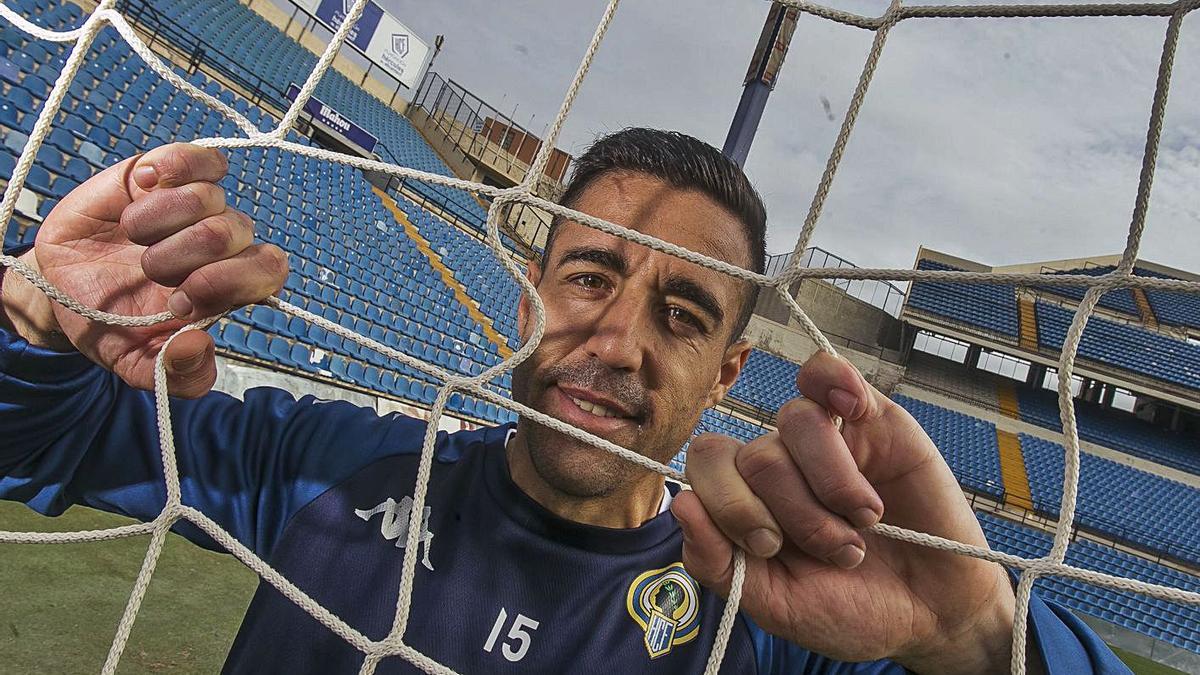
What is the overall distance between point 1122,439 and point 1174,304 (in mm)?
3082

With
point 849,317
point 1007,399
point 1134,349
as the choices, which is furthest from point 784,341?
point 1134,349

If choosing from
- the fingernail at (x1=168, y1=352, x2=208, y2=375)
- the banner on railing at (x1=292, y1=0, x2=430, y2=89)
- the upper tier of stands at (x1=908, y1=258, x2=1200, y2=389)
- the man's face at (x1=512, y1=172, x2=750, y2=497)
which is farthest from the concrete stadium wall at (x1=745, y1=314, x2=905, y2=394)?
the fingernail at (x1=168, y1=352, x2=208, y2=375)

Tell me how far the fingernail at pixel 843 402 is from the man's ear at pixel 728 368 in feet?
1.68

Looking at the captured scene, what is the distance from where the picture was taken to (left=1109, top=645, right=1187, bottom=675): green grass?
6.47 meters

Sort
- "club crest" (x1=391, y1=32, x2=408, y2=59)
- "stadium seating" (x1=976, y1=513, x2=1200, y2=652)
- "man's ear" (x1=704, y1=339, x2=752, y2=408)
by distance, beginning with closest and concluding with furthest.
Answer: "man's ear" (x1=704, y1=339, x2=752, y2=408) → "stadium seating" (x1=976, y1=513, x2=1200, y2=652) → "club crest" (x1=391, y1=32, x2=408, y2=59)

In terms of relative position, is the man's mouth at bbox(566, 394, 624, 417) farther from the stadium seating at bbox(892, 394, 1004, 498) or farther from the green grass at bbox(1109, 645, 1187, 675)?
the stadium seating at bbox(892, 394, 1004, 498)

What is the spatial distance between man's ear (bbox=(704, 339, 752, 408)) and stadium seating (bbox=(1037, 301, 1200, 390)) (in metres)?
12.0

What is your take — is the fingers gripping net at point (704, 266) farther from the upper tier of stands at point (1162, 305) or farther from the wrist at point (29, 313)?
the upper tier of stands at point (1162, 305)

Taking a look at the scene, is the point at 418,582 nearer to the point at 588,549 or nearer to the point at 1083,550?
the point at 588,549

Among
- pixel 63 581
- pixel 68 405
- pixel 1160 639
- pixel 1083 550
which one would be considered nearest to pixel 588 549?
pixel 68 405

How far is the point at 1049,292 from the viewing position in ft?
42.9

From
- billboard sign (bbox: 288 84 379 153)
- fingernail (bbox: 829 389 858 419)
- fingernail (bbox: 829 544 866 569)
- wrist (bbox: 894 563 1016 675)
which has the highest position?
billboard sign (bbox: 288 84 379 153)

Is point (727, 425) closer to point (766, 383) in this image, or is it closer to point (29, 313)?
point (766, 383)

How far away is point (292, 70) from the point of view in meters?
10.8
